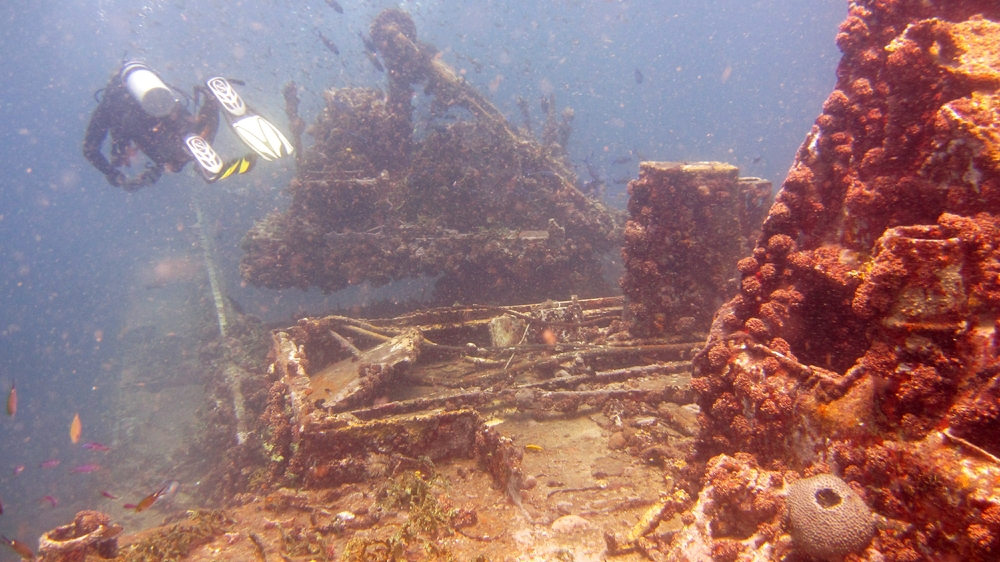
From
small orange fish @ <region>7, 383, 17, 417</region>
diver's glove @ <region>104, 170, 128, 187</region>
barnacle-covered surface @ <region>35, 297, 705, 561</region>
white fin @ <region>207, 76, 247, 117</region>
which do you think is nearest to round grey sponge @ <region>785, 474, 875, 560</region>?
barnacle-covered surface @ <region>35, 297, 705, 561</region>

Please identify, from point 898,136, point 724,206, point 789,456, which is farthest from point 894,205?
point 724,206

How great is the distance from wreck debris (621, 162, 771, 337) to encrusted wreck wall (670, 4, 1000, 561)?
2.31 metres

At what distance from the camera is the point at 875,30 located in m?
4.05

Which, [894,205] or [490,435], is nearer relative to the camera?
[894,205]

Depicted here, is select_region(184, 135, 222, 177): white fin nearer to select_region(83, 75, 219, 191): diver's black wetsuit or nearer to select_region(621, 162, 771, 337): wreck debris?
select_region(83, 75, 219, 191): diver's black wetsuit

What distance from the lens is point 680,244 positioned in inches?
258

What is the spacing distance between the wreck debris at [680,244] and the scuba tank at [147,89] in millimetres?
10117

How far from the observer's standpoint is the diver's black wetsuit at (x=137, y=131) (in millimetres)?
9516

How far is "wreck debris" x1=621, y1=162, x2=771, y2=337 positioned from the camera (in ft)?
21.3

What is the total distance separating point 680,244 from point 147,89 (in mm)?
11293

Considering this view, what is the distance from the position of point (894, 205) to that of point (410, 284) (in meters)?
21.2

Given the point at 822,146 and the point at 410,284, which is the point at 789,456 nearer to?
the point at 822,146

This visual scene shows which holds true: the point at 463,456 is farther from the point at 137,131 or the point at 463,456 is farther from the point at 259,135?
the point at 137,131

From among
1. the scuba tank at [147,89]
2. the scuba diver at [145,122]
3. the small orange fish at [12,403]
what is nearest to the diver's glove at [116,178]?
the scuba diver at [145,122]
